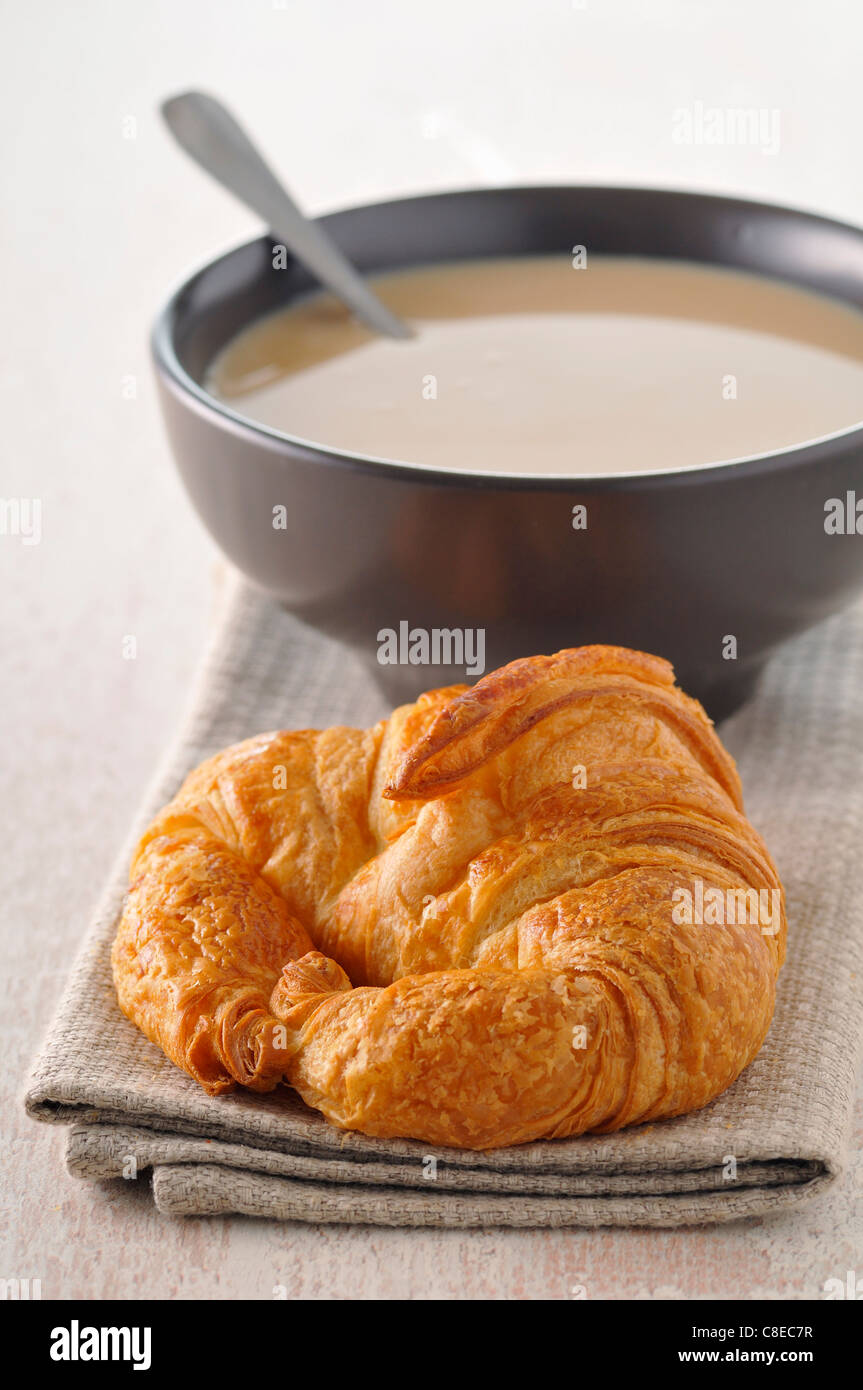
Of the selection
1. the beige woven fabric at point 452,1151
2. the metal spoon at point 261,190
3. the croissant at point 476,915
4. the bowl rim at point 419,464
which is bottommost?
the beige woven fabric at point 452,1151

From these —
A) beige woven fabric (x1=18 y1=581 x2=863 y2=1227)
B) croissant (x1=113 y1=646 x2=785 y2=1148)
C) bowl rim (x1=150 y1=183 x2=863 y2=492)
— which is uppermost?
bowl rim (x1=150 y1=183 x2=863 y2=492)

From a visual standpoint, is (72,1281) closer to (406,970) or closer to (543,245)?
(406,970)

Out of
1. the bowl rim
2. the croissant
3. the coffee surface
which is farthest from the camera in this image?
the coffee surface

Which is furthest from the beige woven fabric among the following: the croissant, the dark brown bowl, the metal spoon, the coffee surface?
the metal spoon

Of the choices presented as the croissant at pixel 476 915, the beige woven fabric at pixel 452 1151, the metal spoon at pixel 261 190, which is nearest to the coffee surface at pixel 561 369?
the metal spoon at pixel 261 190

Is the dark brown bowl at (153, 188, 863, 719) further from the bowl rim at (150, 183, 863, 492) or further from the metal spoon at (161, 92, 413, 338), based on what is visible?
the metal spoon at (161, 92, 413, 338)

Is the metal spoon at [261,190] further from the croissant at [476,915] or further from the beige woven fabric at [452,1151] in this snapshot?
the beige woven fabric at [452,1151]
